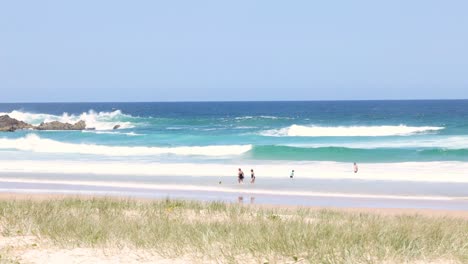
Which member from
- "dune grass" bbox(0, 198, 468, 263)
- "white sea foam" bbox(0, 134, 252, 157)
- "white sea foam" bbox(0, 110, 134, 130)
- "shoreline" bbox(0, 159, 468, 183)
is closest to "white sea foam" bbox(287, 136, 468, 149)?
"white sea foam" bbox(0, 134, 252, 157)

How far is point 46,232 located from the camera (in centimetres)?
943

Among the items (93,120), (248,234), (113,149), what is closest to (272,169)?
(113,149)

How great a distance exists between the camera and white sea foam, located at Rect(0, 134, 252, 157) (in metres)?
40.4

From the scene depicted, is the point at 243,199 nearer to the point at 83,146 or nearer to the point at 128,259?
the point at 128,259

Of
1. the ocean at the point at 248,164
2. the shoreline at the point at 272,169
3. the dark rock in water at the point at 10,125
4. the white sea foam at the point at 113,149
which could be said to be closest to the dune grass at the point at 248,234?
the ocean at the point at 248,164

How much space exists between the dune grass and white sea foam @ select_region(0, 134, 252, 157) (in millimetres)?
28196

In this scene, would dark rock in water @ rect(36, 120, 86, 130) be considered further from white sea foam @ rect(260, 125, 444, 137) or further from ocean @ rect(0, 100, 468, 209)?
white sea foam @ rect(260, 125, 444, 137)

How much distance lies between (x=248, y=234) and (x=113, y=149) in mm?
35021

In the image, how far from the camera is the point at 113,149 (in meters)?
43.1

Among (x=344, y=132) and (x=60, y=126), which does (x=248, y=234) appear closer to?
(x=344, y=132)

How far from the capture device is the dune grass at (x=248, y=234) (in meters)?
8.12

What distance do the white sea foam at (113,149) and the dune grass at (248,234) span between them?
28196 mm

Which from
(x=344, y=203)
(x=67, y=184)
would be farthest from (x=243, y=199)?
(x=67, y=184)

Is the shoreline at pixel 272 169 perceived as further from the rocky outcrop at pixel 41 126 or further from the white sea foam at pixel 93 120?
the white sea foam at pixel 93 120
